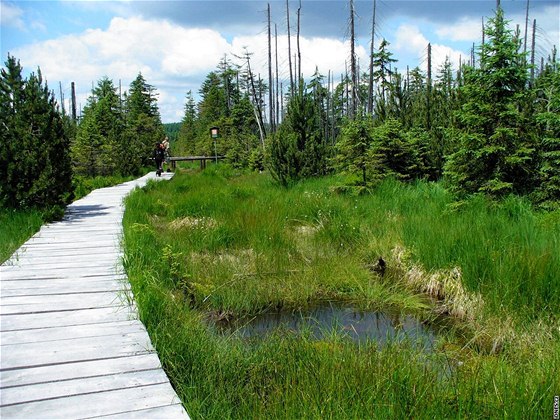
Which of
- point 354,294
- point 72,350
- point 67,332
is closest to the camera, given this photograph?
point 72,350

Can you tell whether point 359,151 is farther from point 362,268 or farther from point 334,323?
point 334,323

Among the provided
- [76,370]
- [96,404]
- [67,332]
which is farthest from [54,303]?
[96,404]

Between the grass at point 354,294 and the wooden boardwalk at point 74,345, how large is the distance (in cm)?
20

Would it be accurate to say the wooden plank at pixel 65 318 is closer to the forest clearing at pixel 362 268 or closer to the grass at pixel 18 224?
the forest clearing at pixel 362 268

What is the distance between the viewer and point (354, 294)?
563cm

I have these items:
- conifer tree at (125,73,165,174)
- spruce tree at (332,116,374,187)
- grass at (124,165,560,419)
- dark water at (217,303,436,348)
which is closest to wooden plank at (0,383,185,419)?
grass at (124,165,560,419)

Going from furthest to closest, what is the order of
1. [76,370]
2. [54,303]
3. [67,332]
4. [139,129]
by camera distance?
[139,129]
[54,303]
[67,332]
[76,370]

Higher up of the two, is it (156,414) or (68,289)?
(68,289)

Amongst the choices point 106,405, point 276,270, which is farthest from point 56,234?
point 106,405

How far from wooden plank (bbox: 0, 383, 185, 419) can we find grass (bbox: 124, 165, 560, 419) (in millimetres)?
189

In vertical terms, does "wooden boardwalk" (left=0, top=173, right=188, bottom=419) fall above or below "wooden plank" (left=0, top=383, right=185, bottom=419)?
above

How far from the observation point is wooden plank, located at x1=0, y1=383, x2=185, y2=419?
2.35 meters

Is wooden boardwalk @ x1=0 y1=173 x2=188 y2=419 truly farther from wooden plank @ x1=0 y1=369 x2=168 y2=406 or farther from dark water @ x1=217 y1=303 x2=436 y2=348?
dark water @ x1=217 y1=303 x2=436 y2=348

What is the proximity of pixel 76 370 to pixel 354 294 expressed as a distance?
3550mm
